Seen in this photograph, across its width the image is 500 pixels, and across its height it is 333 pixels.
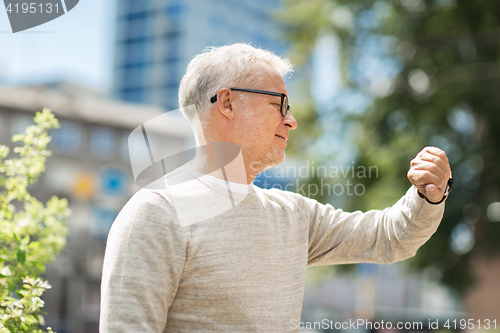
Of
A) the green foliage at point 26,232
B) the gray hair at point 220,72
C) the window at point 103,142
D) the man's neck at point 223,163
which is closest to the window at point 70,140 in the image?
the window at point 103,142

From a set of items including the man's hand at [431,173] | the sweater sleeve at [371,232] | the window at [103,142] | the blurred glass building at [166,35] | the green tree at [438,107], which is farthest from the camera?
the blurred glass building at [166,35]

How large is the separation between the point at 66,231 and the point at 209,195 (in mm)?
1010

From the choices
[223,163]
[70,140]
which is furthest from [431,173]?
[70,140]

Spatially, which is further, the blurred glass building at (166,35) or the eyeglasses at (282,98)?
the blurred glass building at (166,35)

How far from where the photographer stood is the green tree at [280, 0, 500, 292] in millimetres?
8188

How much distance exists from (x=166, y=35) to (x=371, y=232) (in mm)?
51721

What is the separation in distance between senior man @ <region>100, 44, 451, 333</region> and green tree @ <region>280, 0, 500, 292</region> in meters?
6.47

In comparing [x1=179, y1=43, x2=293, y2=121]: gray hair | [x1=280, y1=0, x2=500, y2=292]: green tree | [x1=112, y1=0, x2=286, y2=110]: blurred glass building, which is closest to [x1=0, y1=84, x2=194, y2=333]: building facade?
[x1=280, y1=0, x2=500, y2=292]: green tree

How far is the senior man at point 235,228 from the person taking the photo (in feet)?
3.75

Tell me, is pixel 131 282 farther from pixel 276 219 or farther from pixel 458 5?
pixel 458 5

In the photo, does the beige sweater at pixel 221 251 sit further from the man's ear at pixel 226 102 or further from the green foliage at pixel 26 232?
the green foliage at pixel 26 232

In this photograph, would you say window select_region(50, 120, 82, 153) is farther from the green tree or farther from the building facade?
the green tree

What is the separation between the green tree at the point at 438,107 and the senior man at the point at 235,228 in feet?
21.2

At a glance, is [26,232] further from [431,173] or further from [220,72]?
[431,173]
